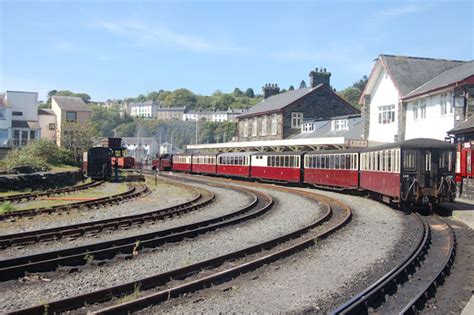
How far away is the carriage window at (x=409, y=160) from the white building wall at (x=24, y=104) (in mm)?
64836

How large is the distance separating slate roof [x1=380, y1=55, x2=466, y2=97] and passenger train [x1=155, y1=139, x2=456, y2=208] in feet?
27.7

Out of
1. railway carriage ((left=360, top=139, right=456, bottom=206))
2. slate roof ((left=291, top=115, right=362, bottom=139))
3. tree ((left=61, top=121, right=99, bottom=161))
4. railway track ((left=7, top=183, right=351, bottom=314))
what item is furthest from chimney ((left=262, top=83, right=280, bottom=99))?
railway track ((left=7, top=183, right=351, bottom=314))

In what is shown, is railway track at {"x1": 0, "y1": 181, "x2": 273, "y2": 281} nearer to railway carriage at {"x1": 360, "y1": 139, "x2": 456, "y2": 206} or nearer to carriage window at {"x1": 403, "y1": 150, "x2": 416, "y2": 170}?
railway carriage at {"x1": 360, "y1": 139, "x2": 456, "y2": 206}

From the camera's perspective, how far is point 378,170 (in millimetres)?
19422

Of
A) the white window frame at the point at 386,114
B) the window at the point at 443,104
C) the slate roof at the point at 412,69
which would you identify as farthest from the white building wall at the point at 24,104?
the window at the point at 443,104

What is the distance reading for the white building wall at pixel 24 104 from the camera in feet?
232

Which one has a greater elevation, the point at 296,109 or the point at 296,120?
the point at 296,109

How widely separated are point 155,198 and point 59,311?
16263 millimetres

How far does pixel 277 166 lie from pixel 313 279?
2498 centimetres

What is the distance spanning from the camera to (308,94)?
52.0 meters

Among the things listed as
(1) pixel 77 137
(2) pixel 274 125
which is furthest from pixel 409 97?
(1) pixel 77 137

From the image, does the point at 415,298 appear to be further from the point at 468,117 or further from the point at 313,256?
the point at 468,117

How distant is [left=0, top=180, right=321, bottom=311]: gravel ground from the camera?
7.29 meters

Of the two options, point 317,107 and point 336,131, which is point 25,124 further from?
point 336,131
